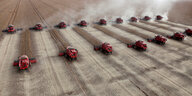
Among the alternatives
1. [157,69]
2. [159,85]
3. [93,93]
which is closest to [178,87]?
[159,85]

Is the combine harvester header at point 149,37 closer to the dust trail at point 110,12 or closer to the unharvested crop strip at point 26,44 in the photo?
the dust trail at point 110,12

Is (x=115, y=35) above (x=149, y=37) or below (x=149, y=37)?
above

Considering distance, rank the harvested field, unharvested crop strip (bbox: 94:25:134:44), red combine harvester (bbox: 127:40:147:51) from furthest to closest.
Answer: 1. unharvested crop strip (bbox: 94:25:134:44)
2. red combine harvester (bbox: 127:40:147:51)
3. the harvested field

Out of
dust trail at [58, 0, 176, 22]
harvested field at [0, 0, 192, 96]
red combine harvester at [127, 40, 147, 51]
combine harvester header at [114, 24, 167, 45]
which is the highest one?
dust trail at [58, 0, 176, 22]

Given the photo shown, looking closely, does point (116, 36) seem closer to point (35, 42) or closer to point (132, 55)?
point (132, 55)

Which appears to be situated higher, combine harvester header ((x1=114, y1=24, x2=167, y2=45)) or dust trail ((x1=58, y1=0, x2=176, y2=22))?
dust trail ((x1=58, y1=0, x2=176, y2=22))

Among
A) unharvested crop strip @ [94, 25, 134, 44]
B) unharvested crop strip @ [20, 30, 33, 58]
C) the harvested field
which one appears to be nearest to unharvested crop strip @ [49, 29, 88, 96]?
the harvested field

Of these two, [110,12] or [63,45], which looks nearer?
[63,45]

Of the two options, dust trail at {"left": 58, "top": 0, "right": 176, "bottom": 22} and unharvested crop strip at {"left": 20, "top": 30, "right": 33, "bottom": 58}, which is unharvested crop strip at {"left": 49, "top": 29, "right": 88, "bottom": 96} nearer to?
unharvested crop strip at {"left": 20, "top": 30, "right": 33, "bottom": 58}

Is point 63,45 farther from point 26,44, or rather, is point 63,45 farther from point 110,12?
point 110,12

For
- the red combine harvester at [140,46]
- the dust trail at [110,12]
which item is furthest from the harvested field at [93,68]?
the dust trail at [110,12]

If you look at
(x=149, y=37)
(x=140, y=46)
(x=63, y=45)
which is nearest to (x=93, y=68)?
(x=63, y=45)
